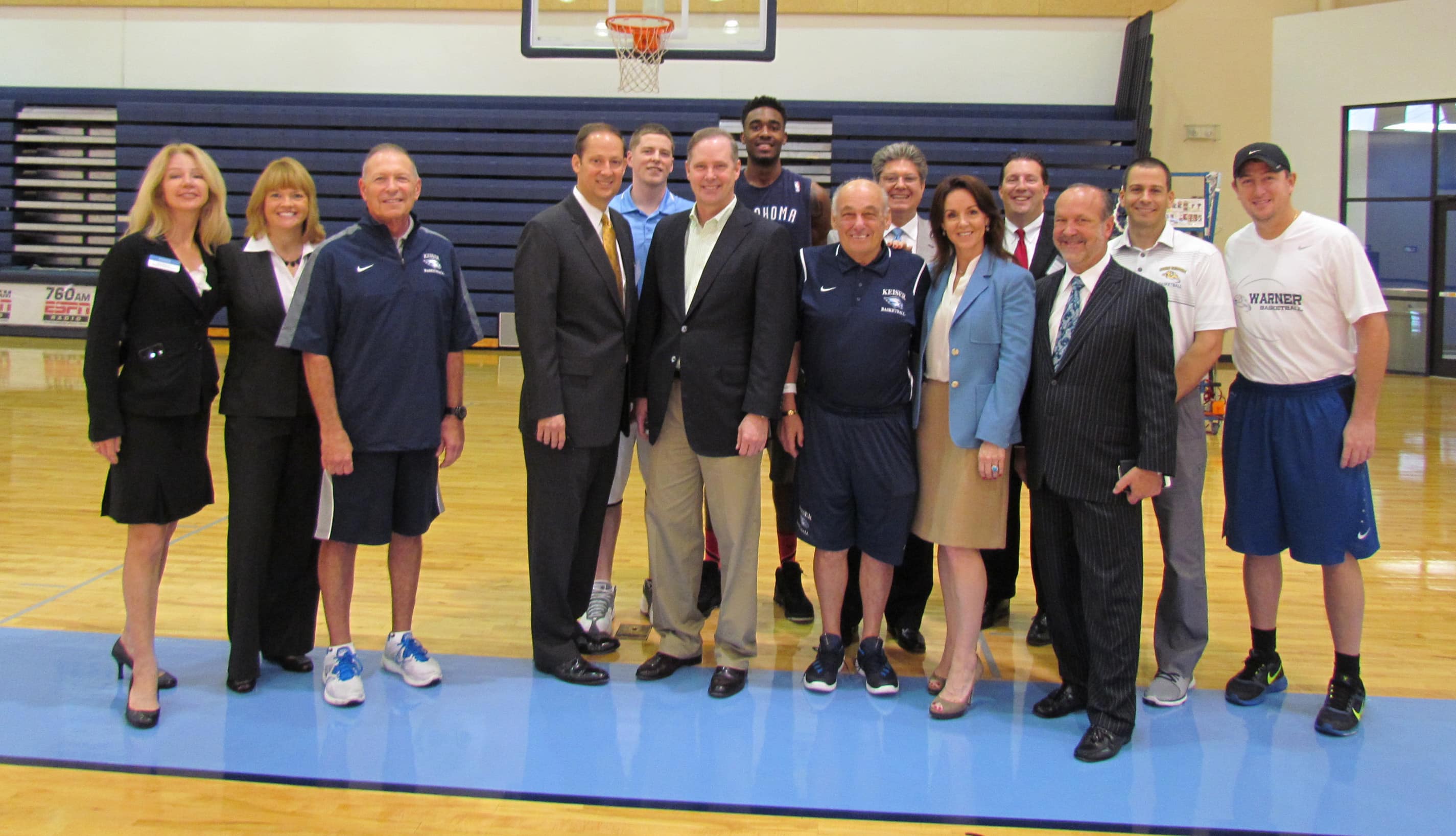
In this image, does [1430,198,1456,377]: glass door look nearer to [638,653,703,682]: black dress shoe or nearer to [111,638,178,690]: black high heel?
[638,653,703,682]: black dress shoe

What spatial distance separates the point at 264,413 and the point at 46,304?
12201mm

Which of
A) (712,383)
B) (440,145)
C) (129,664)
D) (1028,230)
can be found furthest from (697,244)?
(440,145)

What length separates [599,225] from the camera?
10.6 feet

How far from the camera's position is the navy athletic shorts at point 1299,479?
2973 millimetres

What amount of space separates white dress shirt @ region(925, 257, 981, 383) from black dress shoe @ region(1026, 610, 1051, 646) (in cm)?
118

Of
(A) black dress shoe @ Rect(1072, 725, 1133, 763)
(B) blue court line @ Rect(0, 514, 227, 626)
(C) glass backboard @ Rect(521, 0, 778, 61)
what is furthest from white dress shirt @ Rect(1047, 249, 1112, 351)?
(C) glass backboard @ Rect(521, 0, 778, 61)

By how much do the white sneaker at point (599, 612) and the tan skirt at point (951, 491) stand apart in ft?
3.94

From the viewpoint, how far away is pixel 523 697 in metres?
3.09

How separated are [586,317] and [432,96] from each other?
10779mm

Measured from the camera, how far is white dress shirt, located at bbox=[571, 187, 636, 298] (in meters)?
3.19

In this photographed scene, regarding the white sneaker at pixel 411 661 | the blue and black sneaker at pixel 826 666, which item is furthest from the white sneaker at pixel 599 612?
the blue and black sneaker at pixel 826 666

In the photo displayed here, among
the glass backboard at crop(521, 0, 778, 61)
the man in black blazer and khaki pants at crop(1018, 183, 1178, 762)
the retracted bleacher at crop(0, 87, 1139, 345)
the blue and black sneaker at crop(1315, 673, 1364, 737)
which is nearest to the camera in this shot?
the man in black blazer and khaki pants at crop(1018, 183, 1178, 762)

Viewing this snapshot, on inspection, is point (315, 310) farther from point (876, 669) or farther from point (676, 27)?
point (676, 27)

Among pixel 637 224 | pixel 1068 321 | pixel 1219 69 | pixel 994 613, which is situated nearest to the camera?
pixel 1068 321
